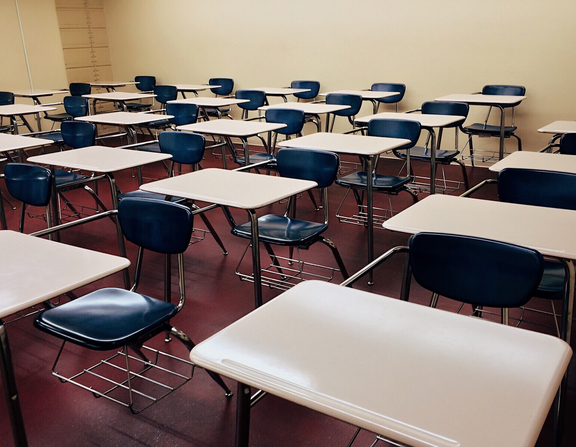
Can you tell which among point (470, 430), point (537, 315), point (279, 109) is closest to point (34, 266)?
point (470, 430)

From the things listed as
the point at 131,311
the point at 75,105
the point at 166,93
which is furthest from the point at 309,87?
the point at 131,311

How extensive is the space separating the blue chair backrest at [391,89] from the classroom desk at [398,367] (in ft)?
18.1

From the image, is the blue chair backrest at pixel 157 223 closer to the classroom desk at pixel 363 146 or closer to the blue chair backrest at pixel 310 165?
the blue chair backrest at pixel 310 165

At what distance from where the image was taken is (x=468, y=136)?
6.64 meters

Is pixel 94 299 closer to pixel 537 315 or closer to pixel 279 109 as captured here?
pixel 537 315

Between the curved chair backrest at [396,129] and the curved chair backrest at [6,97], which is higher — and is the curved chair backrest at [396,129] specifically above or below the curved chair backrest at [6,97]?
below

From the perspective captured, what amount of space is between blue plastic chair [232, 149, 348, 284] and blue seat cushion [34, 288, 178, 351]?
867 millimetres

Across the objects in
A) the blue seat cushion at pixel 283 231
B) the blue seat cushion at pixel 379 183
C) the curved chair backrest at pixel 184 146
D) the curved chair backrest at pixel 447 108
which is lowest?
the blue seat cushion at pixel 283 231

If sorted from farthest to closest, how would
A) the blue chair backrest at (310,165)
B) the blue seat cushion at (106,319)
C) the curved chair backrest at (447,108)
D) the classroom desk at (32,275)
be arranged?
the curved chair backrest at (447,108), the blue chair backrest at (310,165), the blue seat cushion at (106,319), the classroom desk at (32,275)

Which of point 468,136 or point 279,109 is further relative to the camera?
point 468,136

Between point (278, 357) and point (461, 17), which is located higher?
point (461, 17)

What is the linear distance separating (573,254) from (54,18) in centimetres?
908

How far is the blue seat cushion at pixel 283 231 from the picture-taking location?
3014mm

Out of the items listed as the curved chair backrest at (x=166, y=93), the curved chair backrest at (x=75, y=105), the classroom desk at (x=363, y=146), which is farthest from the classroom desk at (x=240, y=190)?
the curved chair backrest at (x=166, y=93)
